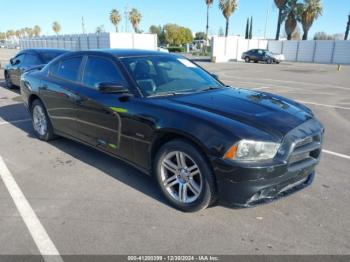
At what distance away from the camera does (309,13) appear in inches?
1794

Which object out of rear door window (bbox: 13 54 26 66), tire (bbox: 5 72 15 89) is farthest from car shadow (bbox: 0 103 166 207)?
tire (bbox: 5 72 15 89)

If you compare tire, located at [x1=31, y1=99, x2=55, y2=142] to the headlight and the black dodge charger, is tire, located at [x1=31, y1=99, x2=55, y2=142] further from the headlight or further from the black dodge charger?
the headlight

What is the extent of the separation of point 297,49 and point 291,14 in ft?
30.5

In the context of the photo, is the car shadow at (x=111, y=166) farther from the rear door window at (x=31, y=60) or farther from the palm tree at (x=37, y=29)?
the palm tree at (x=37, y=29)

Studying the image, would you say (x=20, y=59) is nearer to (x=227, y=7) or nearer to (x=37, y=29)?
(x=227, y=7)

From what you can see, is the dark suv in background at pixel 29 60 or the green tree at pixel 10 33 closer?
the dark suv in background at pixel 29 60

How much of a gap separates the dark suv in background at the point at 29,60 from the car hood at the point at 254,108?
7776 mm

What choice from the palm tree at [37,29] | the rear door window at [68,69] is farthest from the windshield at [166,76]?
the palm tree at [37,29]

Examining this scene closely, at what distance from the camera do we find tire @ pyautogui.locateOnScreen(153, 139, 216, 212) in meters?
3.17

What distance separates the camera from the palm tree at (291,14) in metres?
46.8

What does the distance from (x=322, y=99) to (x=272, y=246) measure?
921cm

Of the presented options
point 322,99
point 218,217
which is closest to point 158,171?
point 218,217

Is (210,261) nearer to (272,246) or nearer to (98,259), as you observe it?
(272,246)

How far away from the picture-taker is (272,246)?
9.46 feet
